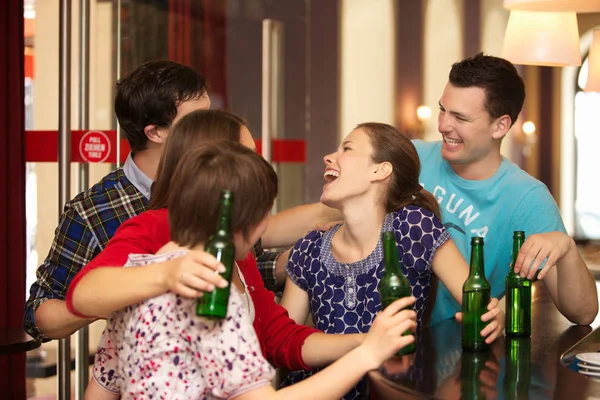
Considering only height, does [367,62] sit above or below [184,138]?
above

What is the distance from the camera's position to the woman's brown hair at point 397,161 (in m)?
2.40

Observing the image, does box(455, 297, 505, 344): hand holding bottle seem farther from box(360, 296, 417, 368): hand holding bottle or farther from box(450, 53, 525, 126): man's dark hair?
box(450, 53, 525, 126): man's dark hair

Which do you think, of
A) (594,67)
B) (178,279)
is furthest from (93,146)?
(178,279)

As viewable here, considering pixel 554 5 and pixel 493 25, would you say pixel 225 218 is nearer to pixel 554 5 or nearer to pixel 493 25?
pixel 554 5

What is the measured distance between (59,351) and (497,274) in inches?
80.8

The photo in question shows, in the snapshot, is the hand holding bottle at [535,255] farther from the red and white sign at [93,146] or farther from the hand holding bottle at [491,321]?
the red and white sign at [93,146]

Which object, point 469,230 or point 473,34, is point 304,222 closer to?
point 469,230

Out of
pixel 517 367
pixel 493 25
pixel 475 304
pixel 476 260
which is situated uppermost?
pixel 493 25

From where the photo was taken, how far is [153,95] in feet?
7.79

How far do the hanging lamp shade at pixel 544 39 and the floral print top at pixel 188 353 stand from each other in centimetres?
197

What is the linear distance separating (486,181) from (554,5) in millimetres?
644

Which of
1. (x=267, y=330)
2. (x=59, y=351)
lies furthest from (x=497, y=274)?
(x=59, y=351)

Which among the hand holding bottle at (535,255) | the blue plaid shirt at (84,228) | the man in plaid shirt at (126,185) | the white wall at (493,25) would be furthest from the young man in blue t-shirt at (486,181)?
the white wall at (493,25)

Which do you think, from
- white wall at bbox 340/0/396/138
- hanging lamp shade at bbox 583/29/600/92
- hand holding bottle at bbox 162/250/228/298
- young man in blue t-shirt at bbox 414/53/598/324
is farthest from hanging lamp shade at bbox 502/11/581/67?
white wall at bbox 340/0/396/138
